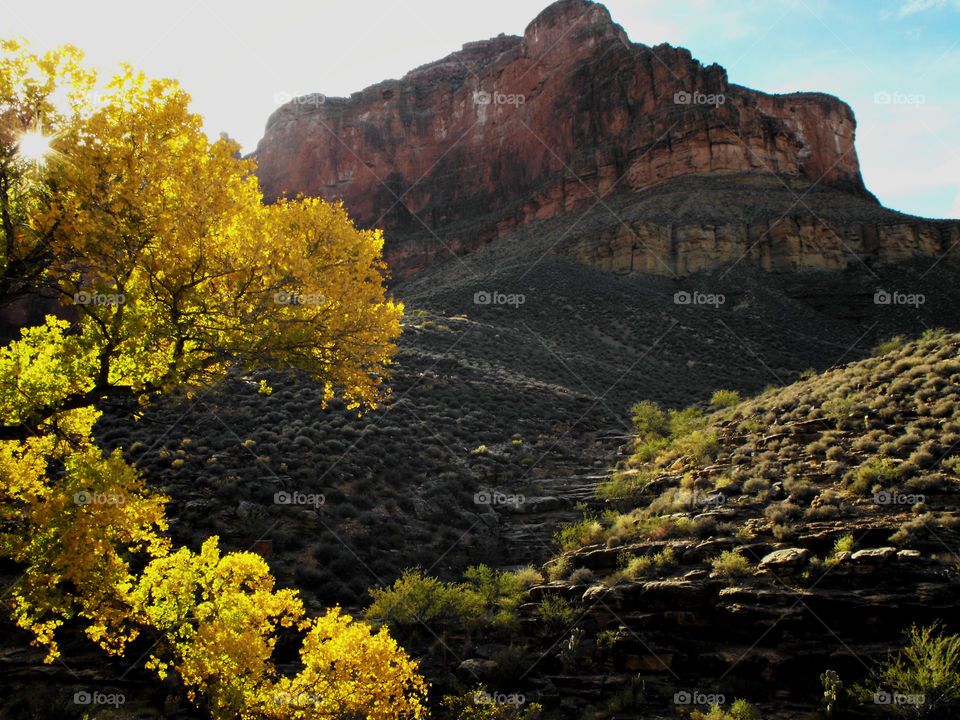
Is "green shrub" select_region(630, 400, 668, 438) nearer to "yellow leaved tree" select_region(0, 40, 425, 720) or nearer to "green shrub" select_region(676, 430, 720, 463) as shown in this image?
"green shrub" select_region(676, 430, 720, 463)

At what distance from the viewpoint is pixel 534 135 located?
81.8 meters

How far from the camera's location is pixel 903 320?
4275 cm

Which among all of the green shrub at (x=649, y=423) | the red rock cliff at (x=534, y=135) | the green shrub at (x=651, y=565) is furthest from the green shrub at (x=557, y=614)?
the red rock cliff at (x=534, y=135)

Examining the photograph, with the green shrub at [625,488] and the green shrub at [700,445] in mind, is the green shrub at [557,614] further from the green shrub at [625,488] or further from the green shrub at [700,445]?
the green shrub at [700,445]

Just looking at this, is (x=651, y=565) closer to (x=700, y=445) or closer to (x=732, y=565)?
(x=732, y=565)

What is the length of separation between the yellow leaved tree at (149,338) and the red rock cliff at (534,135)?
5943 cm

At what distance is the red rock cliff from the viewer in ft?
205

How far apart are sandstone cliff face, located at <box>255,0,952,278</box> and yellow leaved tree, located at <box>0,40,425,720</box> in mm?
45487

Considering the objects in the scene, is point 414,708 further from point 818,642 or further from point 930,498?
point 930,498

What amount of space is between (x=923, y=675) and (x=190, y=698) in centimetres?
853

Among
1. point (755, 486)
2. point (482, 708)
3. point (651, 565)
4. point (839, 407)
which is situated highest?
point (839, 407)

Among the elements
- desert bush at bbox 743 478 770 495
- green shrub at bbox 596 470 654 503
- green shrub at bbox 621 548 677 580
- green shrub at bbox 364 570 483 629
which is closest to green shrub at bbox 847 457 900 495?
desert bush at bbox 743 478 770 495

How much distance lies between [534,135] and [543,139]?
6.54ft

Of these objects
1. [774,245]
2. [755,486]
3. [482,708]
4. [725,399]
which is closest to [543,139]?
[774,245]
